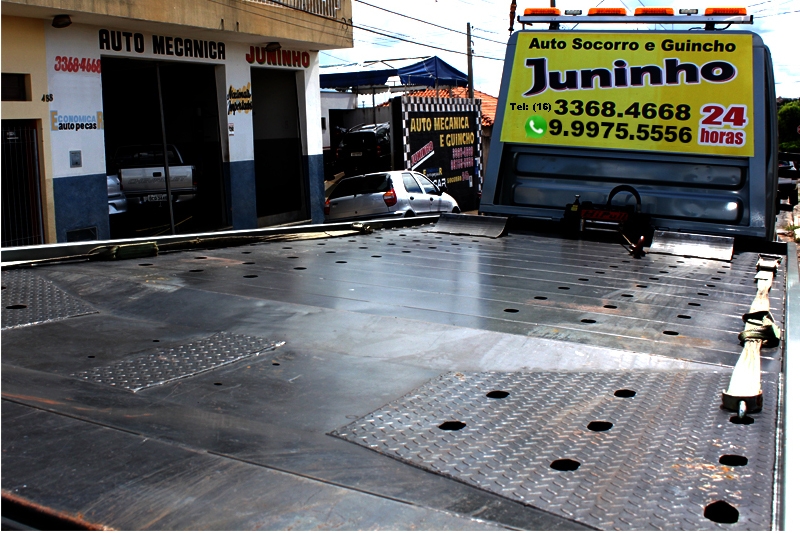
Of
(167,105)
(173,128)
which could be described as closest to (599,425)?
(173,128)

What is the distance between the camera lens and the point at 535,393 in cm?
343

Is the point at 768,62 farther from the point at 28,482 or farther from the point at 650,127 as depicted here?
the point at 28,482

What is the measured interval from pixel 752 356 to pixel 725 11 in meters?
4.91

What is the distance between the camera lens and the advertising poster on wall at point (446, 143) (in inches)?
926

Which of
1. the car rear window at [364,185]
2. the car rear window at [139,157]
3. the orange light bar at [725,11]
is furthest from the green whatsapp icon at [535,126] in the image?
the car rear window at [139,157]

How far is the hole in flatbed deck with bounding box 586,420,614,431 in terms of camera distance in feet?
9.88

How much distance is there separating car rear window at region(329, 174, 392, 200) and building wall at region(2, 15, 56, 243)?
21.9ft

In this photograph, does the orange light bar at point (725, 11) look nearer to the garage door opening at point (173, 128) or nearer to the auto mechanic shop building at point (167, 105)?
the auto mechanic shop building at point (167, 105)

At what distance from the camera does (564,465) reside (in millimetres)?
2721

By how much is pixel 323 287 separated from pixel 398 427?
2457mm

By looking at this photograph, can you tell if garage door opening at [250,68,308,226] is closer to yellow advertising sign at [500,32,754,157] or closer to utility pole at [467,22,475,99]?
utility pole at [467,22,475,99]

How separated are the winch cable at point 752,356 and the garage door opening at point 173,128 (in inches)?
546

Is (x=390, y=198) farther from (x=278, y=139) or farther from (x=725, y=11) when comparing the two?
(x=725, y=11)

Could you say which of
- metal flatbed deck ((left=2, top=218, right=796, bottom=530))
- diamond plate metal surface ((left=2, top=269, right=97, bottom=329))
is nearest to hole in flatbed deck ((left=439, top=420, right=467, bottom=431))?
metal flatbed deck ((left=2, top=218, right=796, bottom=530))
